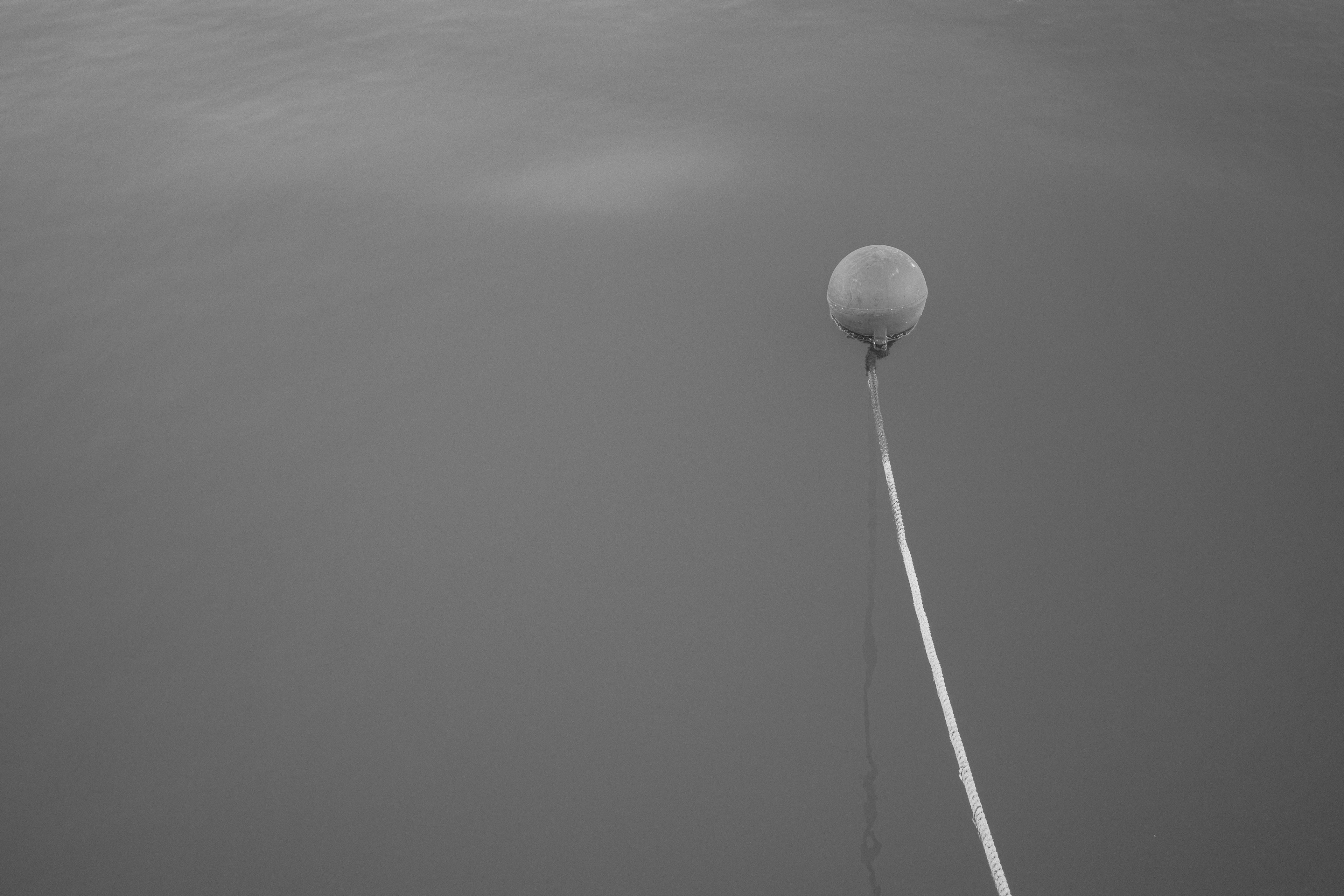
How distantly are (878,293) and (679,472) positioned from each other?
2008 millimetres

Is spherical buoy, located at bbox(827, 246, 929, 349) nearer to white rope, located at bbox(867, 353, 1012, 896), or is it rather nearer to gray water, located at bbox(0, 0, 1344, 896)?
white rope, located at bbox(867, 353, 1012, 896)

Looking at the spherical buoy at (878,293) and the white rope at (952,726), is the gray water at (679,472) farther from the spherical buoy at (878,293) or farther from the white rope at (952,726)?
the spherical buoy at (878,293)

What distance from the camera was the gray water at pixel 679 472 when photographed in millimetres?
4805

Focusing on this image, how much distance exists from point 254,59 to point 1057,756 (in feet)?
38.1

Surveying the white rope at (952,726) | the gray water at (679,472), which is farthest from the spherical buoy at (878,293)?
the gray water at (679,472)

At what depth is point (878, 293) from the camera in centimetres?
532

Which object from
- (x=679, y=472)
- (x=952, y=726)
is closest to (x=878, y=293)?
(x=679, y=472)

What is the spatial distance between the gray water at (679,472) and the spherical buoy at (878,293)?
112 centimetres

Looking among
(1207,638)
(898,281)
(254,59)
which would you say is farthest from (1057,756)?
(254,59)

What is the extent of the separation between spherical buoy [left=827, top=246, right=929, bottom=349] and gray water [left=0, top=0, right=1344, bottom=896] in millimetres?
1121

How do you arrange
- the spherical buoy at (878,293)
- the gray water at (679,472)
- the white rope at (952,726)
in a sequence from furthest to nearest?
the spherical buoy at (878,293)
the gray water at (679,472)
the white rope at (952,726)

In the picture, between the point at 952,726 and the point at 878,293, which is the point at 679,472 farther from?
the point at 952,726

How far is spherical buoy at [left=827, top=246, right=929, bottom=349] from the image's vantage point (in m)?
5.33

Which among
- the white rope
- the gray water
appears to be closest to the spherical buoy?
the white rope
